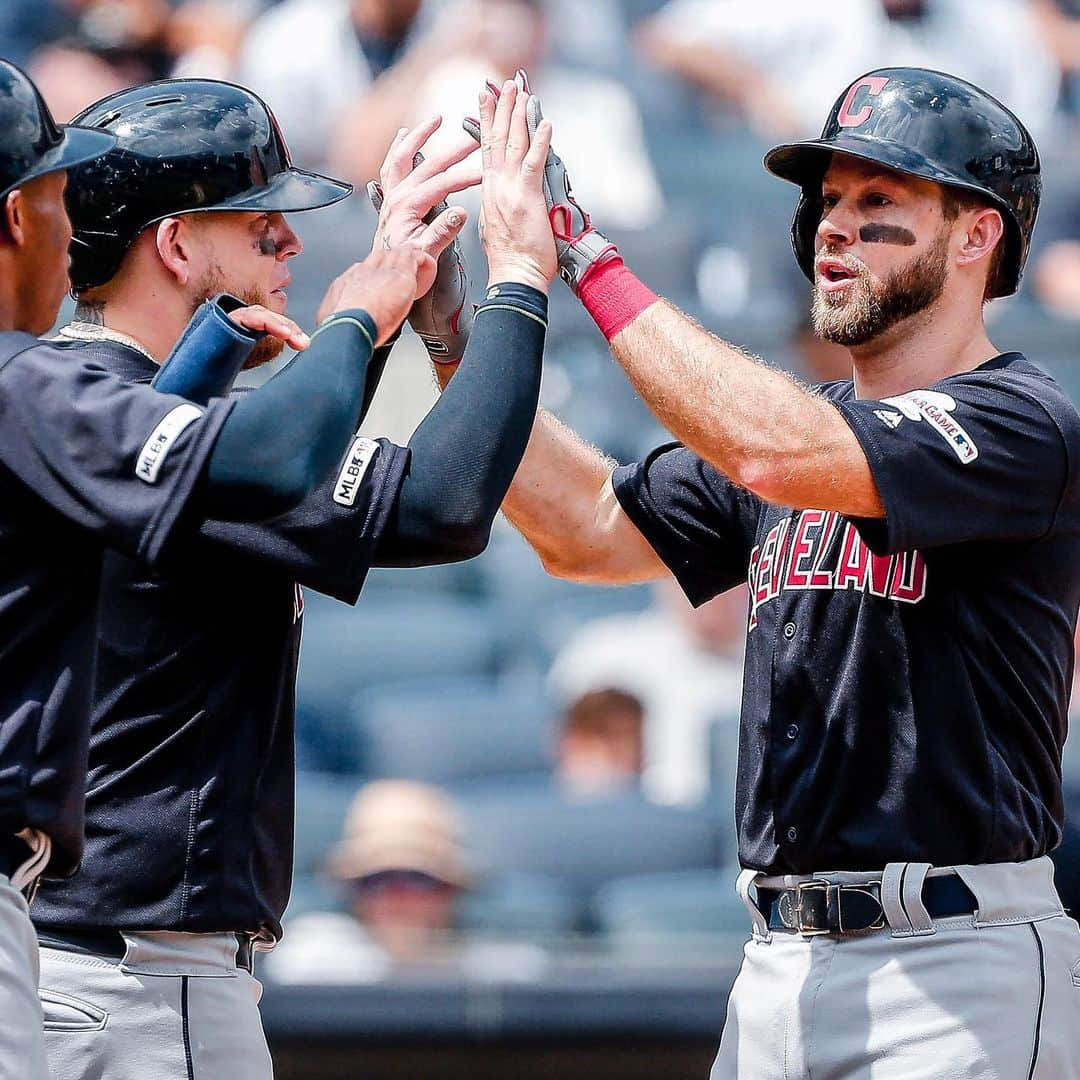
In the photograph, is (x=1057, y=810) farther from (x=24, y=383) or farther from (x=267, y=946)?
(x=24, y=383)

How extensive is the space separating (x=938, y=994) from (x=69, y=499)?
1.34 metres

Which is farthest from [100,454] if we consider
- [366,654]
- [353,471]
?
[366,654]

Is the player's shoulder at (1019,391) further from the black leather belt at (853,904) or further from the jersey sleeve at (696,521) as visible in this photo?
the black leather belt at (853,904)

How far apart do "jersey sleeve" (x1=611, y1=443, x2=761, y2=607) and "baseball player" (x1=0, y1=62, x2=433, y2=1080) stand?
103 cm

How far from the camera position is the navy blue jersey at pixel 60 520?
1.97 meters

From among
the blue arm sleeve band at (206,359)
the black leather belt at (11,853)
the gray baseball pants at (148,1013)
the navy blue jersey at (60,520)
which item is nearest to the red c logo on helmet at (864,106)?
the blue arm sleeve band at (206,359)

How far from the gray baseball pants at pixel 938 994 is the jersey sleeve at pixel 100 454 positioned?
3.67ft

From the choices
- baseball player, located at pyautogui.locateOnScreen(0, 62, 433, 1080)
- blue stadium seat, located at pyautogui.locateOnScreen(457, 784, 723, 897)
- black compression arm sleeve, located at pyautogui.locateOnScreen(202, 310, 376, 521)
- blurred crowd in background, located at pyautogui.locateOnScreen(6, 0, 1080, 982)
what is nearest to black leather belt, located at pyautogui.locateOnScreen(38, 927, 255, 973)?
baseball player, located at pyautogui.locateOnScreen(0, 62, 433, 1080)

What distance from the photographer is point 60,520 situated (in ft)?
6.60

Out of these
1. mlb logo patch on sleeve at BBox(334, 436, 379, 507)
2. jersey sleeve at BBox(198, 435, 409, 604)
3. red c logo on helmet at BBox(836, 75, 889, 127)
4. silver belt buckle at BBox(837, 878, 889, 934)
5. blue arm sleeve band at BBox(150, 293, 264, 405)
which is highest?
red c logo on helmet at BBox(836, 75, 889, 127)

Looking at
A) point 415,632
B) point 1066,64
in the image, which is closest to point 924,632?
point 415,632

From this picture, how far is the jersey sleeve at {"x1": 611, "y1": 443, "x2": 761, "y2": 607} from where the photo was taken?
2.97 metres

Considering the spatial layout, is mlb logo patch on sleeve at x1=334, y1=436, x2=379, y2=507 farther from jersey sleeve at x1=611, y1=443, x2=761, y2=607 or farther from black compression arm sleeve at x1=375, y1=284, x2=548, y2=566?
jersey sleeve at x1=611, y1=443, x2=761, y2=607

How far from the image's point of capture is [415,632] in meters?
5.70
